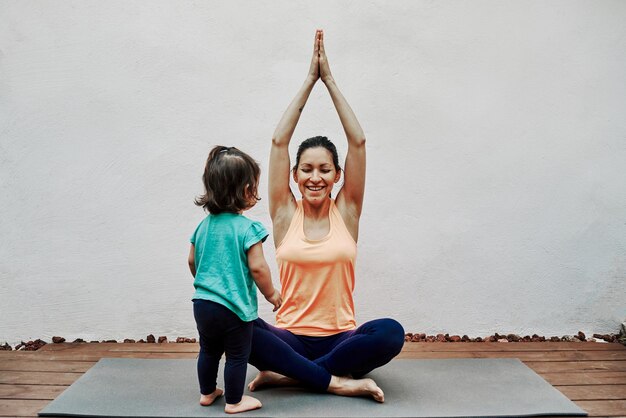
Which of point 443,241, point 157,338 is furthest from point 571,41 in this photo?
point 157,338

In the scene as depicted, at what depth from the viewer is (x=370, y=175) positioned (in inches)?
129

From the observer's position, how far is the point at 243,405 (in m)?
2.15

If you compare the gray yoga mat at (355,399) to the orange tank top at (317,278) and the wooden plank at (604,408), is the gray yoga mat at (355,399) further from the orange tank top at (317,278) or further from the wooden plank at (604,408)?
the orange tank top at (317,278)

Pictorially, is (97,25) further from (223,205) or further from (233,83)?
(223,205)

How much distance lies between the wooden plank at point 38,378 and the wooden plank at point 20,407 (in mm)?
225

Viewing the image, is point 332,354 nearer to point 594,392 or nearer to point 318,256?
point 318,256

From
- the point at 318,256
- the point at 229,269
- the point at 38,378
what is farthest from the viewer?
the point at 38,378

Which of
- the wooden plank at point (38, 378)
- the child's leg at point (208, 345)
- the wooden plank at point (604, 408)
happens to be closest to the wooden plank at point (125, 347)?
the wooden plank at point (38, 378)

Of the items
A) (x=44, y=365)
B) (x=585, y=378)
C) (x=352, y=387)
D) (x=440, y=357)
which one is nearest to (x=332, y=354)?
(x=352, y=387)

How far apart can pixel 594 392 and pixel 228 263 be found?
1.63 metres

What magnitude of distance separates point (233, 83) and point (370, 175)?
3.07 ft

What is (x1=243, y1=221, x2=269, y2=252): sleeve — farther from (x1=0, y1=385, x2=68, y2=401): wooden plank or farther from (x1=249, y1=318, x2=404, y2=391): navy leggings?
(x1=0, y1=385, x2=68, y2=401): wooden plank

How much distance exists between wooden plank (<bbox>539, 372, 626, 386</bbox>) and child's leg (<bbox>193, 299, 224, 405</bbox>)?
1477mm

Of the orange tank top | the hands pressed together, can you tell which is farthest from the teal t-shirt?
the hands pressed together
